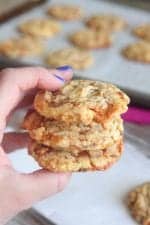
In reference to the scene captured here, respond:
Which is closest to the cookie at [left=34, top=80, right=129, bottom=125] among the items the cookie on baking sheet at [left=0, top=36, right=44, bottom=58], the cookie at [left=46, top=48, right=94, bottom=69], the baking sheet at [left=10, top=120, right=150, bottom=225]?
the baking sheet at [left=10, top=120, right=150, bottom=225]

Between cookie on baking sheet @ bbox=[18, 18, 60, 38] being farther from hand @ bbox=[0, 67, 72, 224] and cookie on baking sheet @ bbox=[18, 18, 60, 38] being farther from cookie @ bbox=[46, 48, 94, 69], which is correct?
hand @ bbox=[0, 67, 72, 224]

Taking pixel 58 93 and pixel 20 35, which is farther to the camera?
pixel 20 35

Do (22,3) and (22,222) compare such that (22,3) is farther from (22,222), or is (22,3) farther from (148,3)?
(22,222)

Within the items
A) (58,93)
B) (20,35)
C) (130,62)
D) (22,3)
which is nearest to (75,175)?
(58,93)

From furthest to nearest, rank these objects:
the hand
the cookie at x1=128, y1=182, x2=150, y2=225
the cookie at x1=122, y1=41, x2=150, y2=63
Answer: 1. the cookie at x1=122, y1=41, x2=150, y2=63
2. the cookie at x1=128, y1=182, x2=150, y2=225
3. the hand

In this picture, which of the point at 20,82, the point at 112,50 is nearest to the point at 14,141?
the point at 20,82

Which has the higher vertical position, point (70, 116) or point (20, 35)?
point (70, 116)

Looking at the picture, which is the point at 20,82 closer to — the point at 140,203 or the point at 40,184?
the point at 40,184
